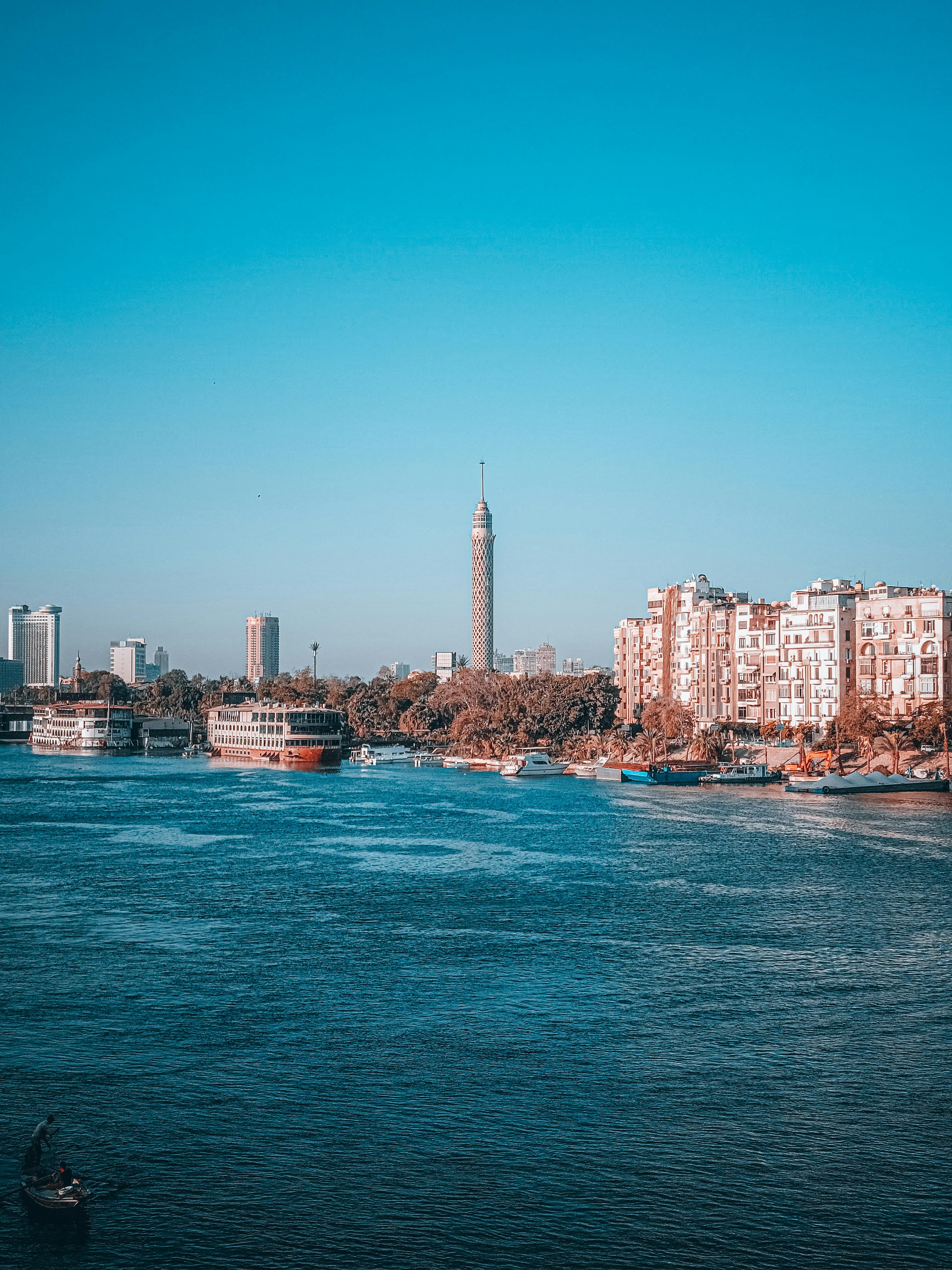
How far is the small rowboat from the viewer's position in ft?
53.2

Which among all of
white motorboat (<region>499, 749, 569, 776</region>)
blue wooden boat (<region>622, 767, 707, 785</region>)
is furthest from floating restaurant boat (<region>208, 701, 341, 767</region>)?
blue wooden boat (<region>622, 767, 707, 785</region>)

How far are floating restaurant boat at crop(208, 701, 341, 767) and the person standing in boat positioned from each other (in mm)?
84075

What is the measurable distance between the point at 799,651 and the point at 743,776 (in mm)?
14751

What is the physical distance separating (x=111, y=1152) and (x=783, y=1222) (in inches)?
382

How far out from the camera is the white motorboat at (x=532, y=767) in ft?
305

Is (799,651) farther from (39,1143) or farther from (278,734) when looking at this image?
(39,1143)

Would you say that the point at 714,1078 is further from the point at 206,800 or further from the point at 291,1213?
the point at 206,800

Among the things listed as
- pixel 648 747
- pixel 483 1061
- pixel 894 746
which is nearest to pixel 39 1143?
pixel 483 1061

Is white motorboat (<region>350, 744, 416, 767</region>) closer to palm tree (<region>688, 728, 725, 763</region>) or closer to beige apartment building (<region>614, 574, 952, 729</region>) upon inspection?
beige apartment building (<region>614, 574, 952, 729</region>)

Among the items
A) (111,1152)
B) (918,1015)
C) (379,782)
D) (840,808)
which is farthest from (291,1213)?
(379,782)

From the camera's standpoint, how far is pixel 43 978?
27.0 meters

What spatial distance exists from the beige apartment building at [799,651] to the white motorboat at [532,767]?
1360 cm

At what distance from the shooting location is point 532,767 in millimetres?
93625

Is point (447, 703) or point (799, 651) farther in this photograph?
point (447, 703)
